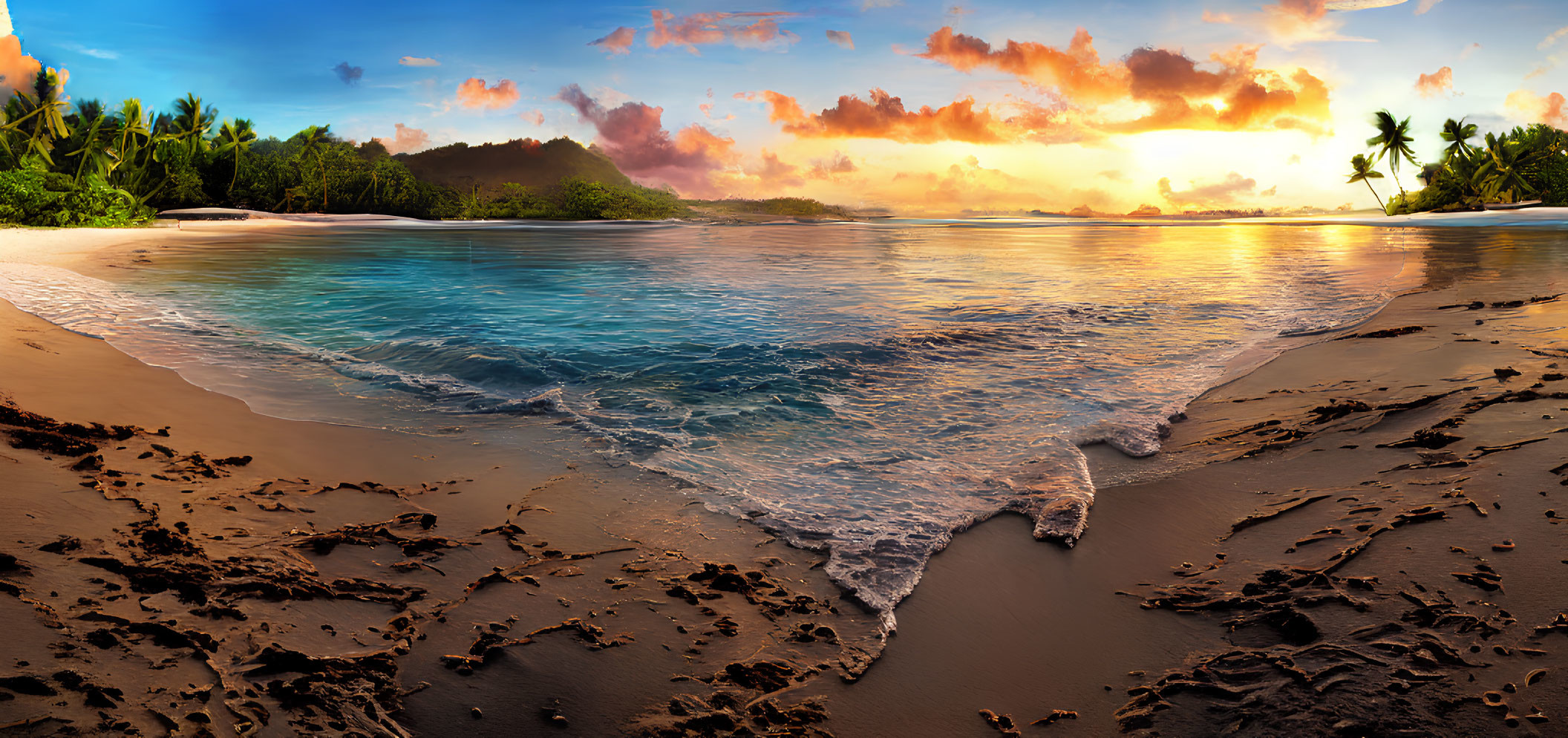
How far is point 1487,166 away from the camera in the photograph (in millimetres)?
54250

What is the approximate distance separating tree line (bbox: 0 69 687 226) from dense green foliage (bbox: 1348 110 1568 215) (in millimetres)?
76879

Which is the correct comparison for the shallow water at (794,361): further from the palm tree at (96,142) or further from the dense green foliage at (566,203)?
the dense green foliage at (566,203)

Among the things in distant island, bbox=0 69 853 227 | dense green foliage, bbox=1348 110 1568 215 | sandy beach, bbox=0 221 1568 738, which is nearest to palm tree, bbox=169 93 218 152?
distant island, bbox=0 69 853 227

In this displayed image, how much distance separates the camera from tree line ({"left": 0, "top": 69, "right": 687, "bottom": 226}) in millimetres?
33812

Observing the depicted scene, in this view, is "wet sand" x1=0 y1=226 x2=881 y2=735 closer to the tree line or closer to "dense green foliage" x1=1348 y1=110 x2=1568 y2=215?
the tree line

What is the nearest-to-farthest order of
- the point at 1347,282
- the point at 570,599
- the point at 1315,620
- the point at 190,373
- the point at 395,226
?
the point at 1315,620 → the point at 570,599 → the point at 190,373 → the point at 1347,282 → the point at 395,226

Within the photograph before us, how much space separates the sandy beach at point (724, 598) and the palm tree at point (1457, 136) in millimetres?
73568

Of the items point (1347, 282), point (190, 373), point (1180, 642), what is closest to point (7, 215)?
point (190, 373)

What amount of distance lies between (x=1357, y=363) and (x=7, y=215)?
4479cm

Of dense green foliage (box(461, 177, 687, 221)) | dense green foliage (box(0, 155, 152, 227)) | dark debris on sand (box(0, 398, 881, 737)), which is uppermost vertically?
dense green foliage (box(461, 177, 687, 221))

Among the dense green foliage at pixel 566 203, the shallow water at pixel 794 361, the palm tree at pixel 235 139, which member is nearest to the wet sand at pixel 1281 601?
the shallow water at pixel 794 361

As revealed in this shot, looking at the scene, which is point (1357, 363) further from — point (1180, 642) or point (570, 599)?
point (570, 599)

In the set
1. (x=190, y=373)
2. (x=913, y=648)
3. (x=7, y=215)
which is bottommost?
(x=913, y=648)

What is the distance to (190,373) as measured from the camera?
18.7 feet
